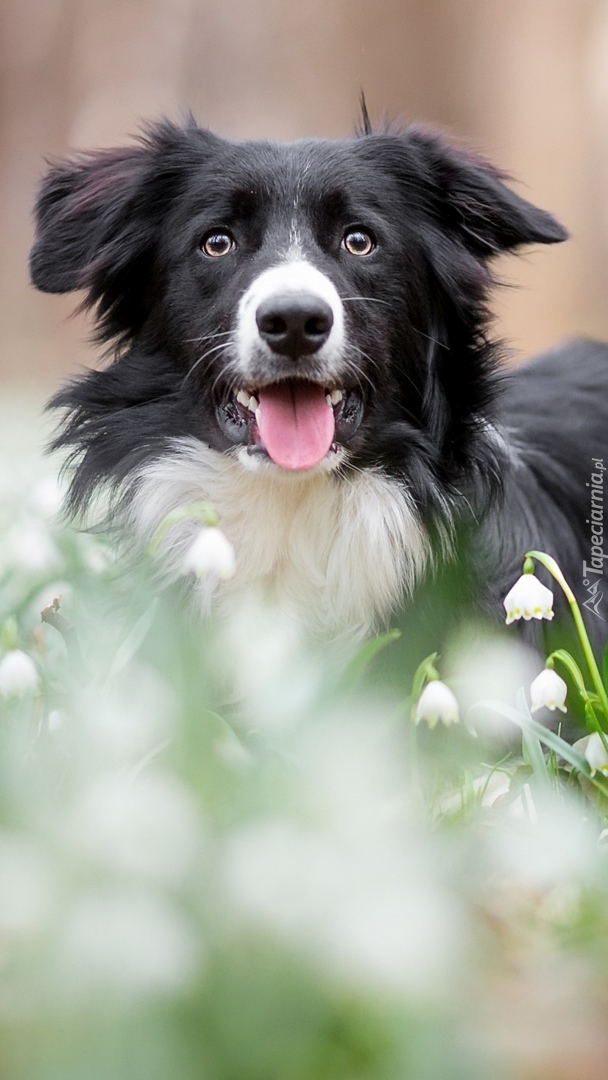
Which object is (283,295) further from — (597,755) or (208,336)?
(597,755)

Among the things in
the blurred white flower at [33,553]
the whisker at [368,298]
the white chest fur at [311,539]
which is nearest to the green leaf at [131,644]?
the white chest fur at [311,539]

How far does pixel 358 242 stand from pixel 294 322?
49cm

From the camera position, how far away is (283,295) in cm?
278

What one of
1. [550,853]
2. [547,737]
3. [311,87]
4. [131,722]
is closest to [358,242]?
[547,737]

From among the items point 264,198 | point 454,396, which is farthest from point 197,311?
point 454,396

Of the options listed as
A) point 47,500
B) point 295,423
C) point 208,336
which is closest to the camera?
point 295,423

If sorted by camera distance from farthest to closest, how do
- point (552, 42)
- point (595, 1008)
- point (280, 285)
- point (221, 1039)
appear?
point (552, 42) < point (280, 285) < point (595, 1008) < point (221, 1039)

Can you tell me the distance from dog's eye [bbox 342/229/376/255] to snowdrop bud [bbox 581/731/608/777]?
149 centimetres

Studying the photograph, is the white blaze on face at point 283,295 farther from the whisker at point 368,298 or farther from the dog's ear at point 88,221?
the dog's ear at point 88,221

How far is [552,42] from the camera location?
7004 mm

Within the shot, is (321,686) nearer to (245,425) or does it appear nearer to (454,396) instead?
(245,425)

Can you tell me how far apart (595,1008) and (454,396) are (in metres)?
2.24

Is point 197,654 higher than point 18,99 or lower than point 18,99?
lower

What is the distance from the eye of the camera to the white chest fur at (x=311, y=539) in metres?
3.19
